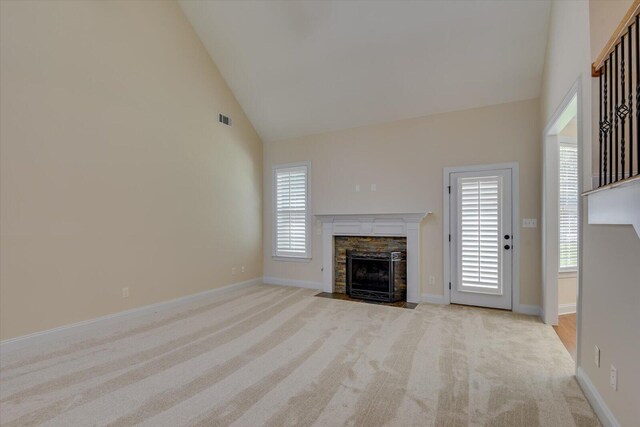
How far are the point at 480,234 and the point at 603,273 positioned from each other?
2.46 m

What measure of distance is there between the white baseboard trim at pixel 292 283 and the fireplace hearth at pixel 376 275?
2.25ft

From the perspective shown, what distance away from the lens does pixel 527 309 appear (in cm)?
425

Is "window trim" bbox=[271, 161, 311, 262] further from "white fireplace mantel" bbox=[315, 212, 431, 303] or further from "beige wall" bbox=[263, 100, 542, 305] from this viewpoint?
"white fireplace mantel" bbox=[315, 212, 431, 303]

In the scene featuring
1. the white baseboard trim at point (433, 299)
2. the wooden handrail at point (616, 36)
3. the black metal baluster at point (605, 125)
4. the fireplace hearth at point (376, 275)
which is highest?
the wooden handrail at point (616, 36)

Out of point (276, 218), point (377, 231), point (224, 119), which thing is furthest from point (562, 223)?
point (224, 119)

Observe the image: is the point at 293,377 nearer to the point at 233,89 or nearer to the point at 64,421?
the point at 64,421

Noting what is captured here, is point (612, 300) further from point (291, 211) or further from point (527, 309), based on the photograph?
point (291, 211)

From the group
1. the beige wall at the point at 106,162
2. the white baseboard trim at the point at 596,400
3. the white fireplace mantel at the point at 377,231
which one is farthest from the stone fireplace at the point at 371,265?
the white baseboard trim at the point at 596,400

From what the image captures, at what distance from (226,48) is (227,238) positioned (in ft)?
10.5

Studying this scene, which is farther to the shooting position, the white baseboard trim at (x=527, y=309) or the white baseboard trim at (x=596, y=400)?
the white baseboard trim at (x=527, y=309)

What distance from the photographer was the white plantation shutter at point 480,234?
14.5ft

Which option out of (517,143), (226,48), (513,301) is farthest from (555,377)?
(226,48)

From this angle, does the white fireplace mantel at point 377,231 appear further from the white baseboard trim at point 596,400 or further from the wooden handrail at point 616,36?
the wooden handrail at point 616,36

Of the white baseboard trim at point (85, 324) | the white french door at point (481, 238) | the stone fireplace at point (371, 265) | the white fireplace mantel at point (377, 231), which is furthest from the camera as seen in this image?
the stone fireplace at point (371, 265)
